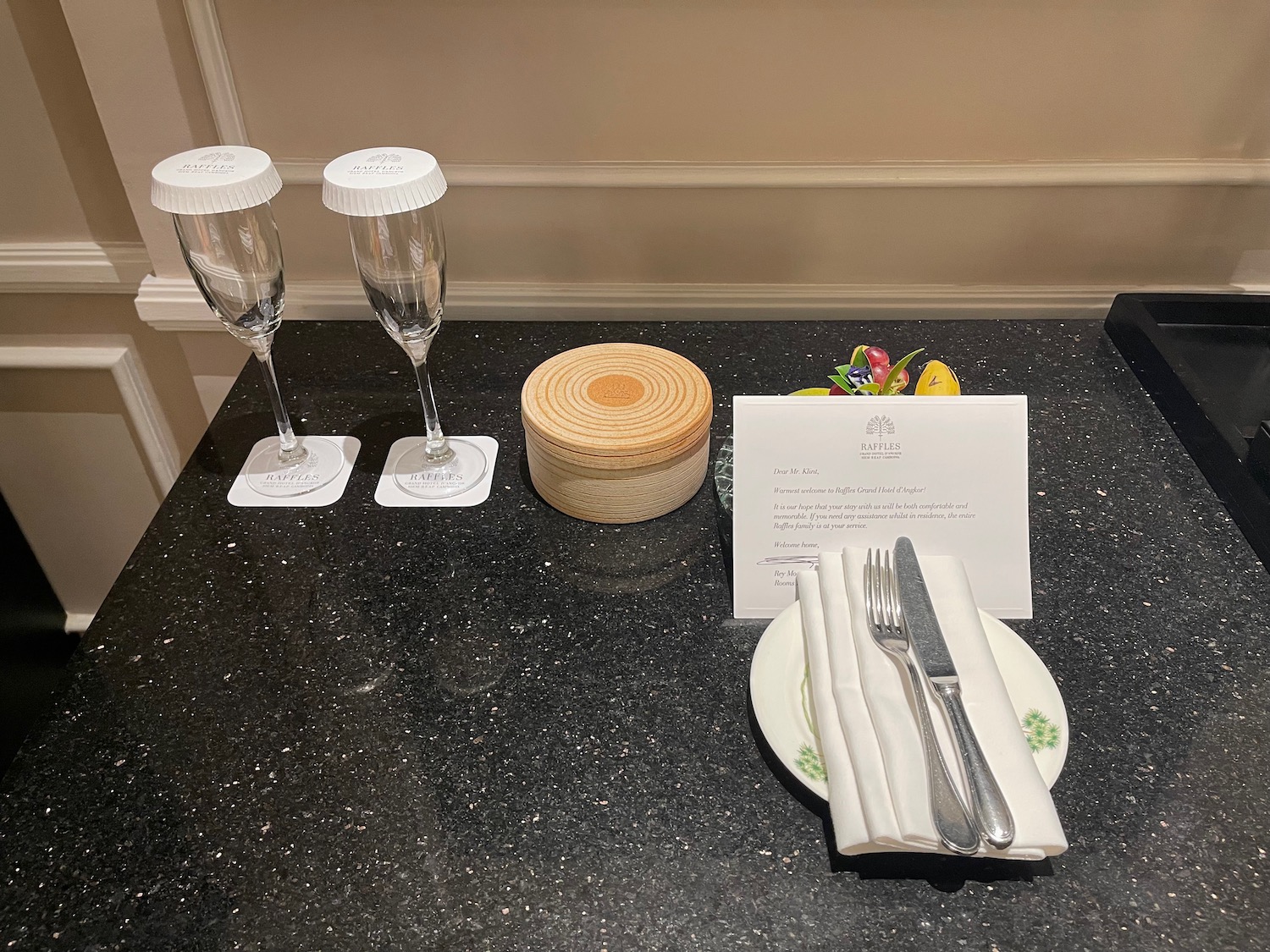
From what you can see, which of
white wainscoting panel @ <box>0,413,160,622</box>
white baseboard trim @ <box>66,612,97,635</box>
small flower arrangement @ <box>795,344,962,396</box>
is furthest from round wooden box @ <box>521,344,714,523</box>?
white baseboard trim @ <box>66,612,97,635</box>

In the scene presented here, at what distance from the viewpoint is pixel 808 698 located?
0.58 meters

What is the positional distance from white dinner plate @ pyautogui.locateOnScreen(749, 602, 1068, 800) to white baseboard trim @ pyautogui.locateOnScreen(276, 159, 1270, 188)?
0.53 metres

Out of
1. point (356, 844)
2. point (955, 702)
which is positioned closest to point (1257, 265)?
point (955, 702)

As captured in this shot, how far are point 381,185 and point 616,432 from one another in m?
0.25

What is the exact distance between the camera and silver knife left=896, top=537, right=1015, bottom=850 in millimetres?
479

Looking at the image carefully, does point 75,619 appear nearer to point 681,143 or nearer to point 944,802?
point 681,143

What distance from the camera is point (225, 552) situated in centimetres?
74

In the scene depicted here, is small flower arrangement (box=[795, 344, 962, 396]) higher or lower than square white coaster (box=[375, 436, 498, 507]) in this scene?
higher

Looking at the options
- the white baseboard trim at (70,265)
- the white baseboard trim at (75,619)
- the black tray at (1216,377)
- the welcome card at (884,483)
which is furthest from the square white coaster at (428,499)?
the white baseboard trim at (75,619)

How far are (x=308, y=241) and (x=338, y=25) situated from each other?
240mm

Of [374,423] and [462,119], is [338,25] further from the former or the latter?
[374,423]

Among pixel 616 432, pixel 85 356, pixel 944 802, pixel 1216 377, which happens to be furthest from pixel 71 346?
pixel 1216 377

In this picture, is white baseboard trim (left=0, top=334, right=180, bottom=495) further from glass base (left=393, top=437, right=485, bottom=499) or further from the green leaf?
the green leaf

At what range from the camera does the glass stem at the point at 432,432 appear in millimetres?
781
